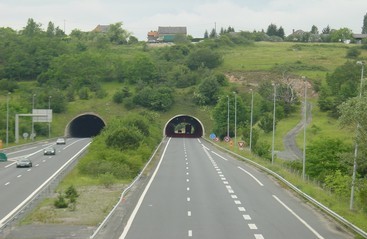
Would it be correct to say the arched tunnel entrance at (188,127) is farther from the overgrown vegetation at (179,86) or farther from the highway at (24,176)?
the highway at (24,176)

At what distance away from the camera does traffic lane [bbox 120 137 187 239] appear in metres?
25.0

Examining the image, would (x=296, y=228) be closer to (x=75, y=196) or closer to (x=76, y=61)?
(x=75, y=196)

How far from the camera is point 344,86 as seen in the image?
103 meters

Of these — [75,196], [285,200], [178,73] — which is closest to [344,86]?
[178,73]

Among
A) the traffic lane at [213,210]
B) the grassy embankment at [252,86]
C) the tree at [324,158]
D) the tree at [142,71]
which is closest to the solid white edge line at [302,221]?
the grassy embankment at [252,86]

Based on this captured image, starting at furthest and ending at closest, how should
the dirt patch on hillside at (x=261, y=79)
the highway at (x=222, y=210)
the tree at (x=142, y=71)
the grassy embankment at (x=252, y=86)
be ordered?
the tree at (x=142, y=71), the dirt patch on hillside at (x=261, y=79), the grassy embankment at (x=252, y=86), the highway at (x=222, y=210)

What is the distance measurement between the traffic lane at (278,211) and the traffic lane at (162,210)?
3.52 metres

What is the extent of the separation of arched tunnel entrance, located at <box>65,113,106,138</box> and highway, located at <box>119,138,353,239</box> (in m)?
72.2

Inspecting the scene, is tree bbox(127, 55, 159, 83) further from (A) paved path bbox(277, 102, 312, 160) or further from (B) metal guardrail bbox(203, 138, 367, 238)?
(B) metal guardrail bbox(203, 138, 367, 238)

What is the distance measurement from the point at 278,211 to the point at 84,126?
110268 mm

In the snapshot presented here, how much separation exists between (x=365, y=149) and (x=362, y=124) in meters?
1.78

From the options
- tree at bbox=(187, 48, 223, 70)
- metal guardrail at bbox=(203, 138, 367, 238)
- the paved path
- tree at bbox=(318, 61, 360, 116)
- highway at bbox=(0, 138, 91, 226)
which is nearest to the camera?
metal guardrail at bbox=(203, 138, 367, 238)

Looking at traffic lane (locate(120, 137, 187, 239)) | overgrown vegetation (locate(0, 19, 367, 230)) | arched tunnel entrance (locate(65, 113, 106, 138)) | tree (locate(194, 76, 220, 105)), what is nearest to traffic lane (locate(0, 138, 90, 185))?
overgrown vegetation (locate(0, 19, 367, 230))

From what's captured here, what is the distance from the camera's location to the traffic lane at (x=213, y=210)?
82.4 feet
